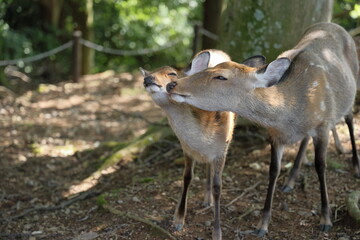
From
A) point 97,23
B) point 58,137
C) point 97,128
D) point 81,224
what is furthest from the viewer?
point 97,23

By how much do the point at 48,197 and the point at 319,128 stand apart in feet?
10.5

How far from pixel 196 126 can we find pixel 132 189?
4.99 ft

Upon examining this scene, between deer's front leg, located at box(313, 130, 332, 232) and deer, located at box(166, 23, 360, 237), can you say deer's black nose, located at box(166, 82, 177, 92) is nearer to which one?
deer, located at box(166, 23, 360, 237)

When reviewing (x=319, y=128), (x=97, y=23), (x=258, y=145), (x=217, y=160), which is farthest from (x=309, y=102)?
(x=97, y=23)

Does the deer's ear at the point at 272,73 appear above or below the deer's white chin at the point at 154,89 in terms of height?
above

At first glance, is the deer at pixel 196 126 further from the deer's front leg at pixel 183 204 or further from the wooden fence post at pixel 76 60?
the wooden fence post at pixel 76 60

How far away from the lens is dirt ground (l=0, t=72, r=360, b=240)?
13.7ft

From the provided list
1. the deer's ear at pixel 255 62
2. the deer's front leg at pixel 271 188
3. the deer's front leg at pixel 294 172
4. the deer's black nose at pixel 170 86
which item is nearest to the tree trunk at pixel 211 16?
the deer's front leg at pixel 294 172

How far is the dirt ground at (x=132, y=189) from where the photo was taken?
4176 mm

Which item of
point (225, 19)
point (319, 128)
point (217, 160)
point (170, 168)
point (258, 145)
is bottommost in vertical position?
point (170, 168)

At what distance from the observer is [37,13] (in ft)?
39.9

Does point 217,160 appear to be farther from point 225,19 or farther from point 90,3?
point 90,3

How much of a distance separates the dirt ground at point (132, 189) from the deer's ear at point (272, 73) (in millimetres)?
1357

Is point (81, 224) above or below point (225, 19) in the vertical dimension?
below
